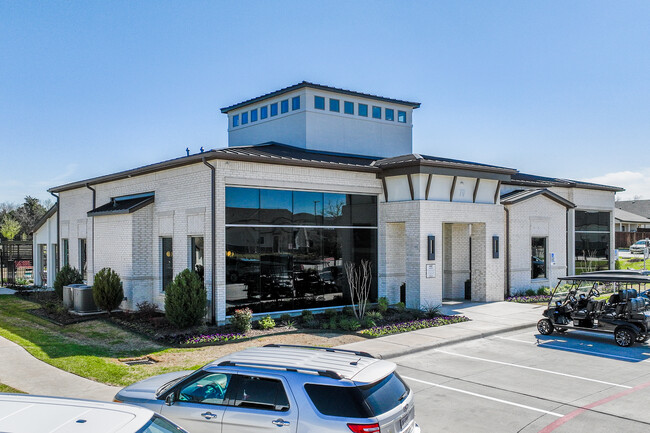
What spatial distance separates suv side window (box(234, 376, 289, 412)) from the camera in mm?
5992

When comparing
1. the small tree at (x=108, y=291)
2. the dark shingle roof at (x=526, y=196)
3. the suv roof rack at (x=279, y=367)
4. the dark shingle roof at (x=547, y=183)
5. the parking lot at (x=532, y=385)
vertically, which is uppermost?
the dark shingle roof at (x=547, y=183)

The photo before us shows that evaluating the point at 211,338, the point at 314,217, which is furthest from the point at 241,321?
the point at 314,217

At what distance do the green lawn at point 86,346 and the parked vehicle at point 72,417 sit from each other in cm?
650

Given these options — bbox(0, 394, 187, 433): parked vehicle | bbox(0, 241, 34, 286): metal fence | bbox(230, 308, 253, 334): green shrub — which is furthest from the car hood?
bbox(0, 241, 34, 286): metal fence

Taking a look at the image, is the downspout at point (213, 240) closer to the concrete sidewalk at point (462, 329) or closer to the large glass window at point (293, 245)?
the large glass window at point (293, 245)

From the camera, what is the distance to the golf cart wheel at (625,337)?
46.9 feet

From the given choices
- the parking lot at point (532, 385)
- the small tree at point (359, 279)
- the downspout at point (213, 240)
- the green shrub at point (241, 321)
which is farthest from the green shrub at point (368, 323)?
the downspout at point (213, 240)

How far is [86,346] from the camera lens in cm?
1435

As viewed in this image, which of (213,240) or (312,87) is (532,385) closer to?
(213,240)

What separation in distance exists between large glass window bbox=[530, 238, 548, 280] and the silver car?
2045cm

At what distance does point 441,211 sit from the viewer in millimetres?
20188

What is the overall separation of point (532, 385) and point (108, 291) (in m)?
14.5

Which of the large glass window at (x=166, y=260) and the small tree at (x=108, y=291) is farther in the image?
the large glass window at (x=166, y=260)

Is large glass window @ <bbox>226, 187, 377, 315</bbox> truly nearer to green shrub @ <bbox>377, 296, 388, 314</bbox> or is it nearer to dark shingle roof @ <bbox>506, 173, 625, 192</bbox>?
green shrub @ <bbox>377, 296, 388, 314</bbox>
